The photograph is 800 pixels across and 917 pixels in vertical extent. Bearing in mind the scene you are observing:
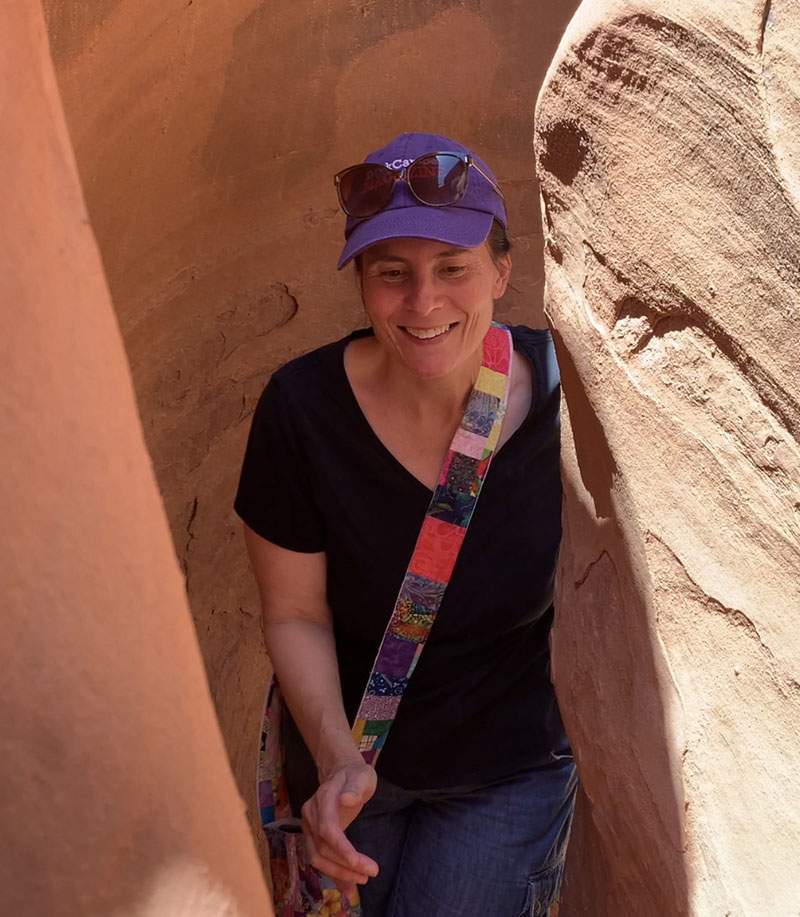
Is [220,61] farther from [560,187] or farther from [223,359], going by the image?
[560,187]

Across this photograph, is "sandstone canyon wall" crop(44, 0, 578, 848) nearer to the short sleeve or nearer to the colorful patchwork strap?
the short sleeve

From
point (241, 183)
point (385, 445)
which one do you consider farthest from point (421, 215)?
point (241, 183)

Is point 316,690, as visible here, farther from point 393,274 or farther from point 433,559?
point 393,274

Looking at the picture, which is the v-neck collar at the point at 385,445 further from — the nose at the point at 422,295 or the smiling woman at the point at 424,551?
the nose at the point at 422,295

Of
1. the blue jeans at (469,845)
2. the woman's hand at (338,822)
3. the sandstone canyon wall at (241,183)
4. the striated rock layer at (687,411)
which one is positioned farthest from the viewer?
the sandstone canyon wall at (241,183)

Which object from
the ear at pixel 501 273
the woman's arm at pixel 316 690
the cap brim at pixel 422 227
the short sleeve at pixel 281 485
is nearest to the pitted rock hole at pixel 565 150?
the cap brim at pixel 422 227

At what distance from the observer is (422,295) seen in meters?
1.56

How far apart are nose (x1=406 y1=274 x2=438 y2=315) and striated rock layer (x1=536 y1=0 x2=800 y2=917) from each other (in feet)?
0.96

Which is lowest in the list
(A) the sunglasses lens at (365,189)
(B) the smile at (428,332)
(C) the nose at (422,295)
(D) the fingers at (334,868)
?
(D) the fingers at (334,868)

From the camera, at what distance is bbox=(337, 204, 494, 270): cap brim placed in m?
1.53

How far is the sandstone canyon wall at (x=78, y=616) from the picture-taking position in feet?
2.04

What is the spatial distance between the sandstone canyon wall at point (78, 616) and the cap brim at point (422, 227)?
847 millimetres

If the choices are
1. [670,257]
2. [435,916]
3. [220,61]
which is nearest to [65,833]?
[670,257]

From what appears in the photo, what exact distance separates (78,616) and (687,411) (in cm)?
54
